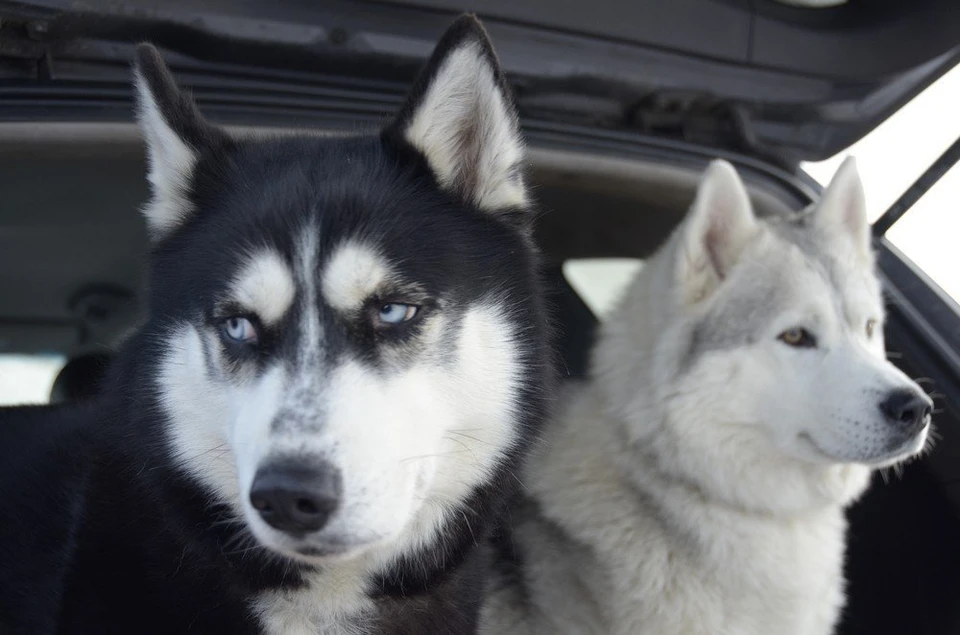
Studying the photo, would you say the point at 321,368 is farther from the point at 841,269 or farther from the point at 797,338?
the point at 841,269

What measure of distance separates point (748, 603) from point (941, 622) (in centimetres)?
75

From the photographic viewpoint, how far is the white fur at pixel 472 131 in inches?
60.1

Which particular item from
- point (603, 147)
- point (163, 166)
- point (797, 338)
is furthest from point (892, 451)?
point (163, 166)

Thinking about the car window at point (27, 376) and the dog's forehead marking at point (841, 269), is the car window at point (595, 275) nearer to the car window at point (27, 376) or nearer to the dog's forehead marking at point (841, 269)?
the dog's forehead marking at point (841, 269)

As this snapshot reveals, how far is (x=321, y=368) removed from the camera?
133 cm

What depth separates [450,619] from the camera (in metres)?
1.73

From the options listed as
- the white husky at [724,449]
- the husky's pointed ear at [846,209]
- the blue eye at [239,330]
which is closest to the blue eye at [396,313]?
the blue eye at [239,330]

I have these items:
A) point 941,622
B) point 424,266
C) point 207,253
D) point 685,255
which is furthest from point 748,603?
point 207,253

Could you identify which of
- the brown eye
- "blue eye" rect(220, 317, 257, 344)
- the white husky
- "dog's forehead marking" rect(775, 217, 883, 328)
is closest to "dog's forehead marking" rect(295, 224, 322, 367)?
"blue eye" rect(220, 317, 257, 344)

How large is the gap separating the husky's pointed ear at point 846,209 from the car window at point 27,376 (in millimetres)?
2637

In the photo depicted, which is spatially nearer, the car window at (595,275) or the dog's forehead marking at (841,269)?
the dog's forehead marking at (841,269)

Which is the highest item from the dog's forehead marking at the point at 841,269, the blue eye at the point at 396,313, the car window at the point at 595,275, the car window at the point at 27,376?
the dog's forehead marking at the point at 841,269

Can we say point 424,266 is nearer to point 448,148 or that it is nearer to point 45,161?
point 448,148

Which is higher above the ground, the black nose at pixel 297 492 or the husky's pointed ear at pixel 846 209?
the husky's pointed ear at pixel 846 209
